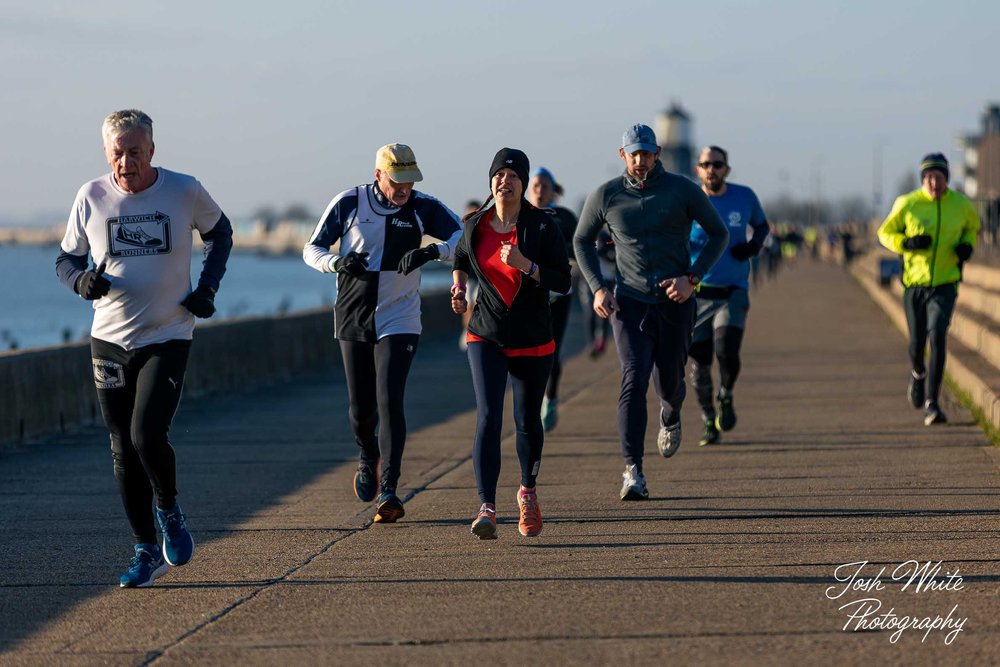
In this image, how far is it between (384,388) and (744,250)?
11.2ft

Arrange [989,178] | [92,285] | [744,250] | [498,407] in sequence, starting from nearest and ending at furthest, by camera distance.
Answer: [92,285] → [498,407] → [744,250] → [989,178]

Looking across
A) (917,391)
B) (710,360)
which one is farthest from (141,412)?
(917,391)

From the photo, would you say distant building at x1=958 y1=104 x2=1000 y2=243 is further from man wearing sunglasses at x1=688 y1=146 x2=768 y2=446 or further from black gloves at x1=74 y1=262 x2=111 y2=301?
black gloves at x1=74 y1=262 x2=111 y2=301

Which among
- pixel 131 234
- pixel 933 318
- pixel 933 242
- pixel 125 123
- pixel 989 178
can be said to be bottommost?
pixel 989 178

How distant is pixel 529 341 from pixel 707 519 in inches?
50.2

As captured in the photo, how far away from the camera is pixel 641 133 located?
8.82 m

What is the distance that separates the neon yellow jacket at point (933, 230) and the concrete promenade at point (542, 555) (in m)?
1.07

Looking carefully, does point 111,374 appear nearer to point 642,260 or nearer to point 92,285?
point 92,285

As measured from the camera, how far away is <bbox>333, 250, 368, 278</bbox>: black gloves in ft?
27.1

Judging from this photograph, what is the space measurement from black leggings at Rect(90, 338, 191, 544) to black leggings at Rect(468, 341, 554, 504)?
1425mm

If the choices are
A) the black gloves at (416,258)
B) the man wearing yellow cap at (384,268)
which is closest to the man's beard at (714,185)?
the man wearing yellow cap at (384,268)

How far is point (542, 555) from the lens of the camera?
725 cm

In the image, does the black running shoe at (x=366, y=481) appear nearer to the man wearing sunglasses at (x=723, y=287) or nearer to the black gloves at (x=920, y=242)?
the man wearing sunglasses at (x=723, y=287)

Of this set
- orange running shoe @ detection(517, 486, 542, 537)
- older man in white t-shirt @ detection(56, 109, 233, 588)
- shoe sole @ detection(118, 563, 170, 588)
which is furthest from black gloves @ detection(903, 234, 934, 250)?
shoe sole @ detection(118, 563, 170, 588)
